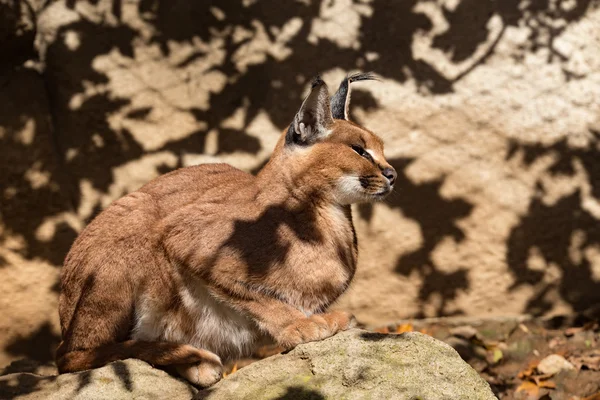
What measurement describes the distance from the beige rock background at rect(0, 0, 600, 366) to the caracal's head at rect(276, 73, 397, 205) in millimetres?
2916

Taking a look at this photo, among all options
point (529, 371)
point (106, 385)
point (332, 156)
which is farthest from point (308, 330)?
point (529, 371)

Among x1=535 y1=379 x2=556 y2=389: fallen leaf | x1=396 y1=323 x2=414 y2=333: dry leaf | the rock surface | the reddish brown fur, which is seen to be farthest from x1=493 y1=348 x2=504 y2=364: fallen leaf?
the rock surface

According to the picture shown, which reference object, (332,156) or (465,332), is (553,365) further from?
(332,156)

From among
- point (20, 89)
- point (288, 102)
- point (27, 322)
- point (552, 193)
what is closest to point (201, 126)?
point (288, 102)

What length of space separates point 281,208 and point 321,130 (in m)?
0.59

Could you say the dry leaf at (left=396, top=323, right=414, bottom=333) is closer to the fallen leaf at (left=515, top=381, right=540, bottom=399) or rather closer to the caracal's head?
the fallen leaf at (left=515, top=381, right=540, bottom=399)

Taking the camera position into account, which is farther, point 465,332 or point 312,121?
point 465,332

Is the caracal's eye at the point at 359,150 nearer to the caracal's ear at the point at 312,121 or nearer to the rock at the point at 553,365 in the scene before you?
the caracal's ear at the point at 312,121

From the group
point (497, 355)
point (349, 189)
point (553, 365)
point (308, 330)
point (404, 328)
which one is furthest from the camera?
point (404, 328)

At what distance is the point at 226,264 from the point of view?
4.91 m

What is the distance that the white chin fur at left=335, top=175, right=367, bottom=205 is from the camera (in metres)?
5.01

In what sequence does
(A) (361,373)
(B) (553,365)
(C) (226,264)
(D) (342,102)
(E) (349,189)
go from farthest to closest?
(B) (553,365) < (D) (342,102) < (E) (349,189) < (C) (226,264) < (A) (361,373)

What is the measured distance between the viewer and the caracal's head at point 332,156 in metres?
5.01

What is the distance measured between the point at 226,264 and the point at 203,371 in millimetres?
714
